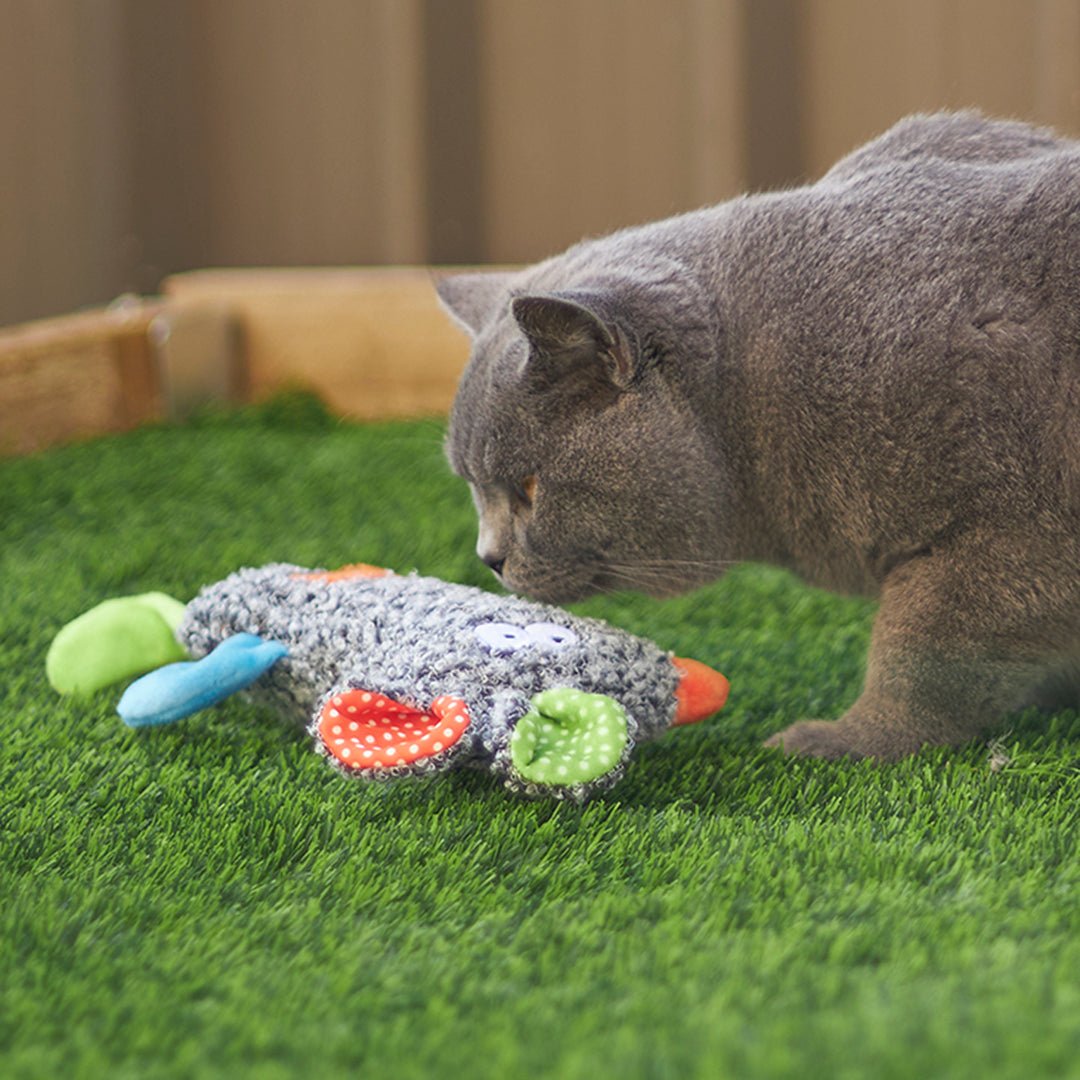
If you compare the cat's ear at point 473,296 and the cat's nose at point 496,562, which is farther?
the cat's ear at point 473,296

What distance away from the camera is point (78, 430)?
282cm

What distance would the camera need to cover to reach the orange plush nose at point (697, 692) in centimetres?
130

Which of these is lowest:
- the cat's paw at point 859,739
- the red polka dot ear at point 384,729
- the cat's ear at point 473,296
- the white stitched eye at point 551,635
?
the cat's paw at point 859,739

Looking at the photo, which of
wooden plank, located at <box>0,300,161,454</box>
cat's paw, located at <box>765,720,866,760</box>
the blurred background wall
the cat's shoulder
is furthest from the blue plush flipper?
the blurred background wall

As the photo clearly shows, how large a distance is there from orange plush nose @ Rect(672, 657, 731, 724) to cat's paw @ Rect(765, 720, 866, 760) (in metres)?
0.08

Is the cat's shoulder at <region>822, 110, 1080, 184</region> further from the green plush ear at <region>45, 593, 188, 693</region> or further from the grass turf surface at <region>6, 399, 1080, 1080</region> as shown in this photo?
the green plush ear at <region>45, 593, 188, 693</region>

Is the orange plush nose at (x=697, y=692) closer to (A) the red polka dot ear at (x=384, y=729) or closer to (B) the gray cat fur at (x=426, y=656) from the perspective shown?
(B) the gray cat fur at (x=426, y=656)

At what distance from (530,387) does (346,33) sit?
2.59m

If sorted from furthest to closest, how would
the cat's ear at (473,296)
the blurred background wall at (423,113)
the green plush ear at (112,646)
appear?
1. the blurred background wall at (423,113)
2. the cat's ear at (473,296)
3. the green plush ear at (112,646)

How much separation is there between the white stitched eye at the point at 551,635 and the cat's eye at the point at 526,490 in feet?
0.67

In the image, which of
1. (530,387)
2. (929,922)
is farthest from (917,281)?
(929,922)

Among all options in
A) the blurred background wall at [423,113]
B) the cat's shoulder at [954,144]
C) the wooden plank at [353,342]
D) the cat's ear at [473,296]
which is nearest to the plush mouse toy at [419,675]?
the cat's ear at [473,296]

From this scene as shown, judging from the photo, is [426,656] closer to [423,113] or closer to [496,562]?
[496,562]

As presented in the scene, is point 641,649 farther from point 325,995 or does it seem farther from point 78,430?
point 78,430
